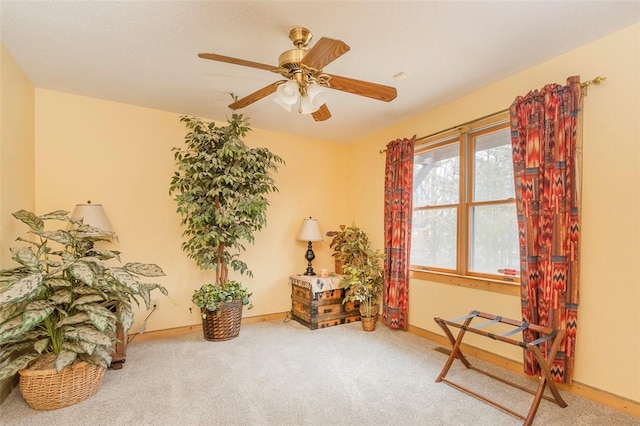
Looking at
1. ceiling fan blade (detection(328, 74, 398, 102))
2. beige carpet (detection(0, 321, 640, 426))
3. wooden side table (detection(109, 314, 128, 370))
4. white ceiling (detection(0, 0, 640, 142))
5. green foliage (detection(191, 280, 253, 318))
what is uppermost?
white ceiling (detection(0, 0, 640, 142))

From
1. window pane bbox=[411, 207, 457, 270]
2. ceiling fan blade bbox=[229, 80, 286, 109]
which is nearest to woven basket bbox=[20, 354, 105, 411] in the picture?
ceiling fan blade bbox=[229, 80, 286, 109]

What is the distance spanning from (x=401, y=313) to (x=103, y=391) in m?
2.78

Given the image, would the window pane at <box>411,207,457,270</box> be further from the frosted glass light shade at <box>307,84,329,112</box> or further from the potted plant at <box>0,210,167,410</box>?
the potted plant at <box>0,210,167,410</box>

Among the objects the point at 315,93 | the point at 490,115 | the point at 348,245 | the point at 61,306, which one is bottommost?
the point at 61,306

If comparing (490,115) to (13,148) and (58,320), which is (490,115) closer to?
(58,320)

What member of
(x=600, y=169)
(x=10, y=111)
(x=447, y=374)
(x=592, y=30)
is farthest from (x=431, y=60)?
(x=10, y=111)

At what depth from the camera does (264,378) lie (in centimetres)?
248

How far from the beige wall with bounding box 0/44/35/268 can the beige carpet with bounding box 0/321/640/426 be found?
1.19 meters

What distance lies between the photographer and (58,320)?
223cm

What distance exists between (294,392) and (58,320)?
67.7 inches

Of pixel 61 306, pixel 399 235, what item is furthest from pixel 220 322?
pixel 399 235

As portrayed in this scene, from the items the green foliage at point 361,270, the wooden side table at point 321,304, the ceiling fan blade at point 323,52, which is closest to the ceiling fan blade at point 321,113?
the ceiling fan blade at point 323,52

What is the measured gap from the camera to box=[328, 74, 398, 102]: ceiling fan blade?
1974 millimetres

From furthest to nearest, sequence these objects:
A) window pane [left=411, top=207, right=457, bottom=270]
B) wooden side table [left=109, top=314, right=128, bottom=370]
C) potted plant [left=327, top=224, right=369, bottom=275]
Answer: potted plant [left=327, top=224, right=369, bottom=275]
window pane [left=411, top=207, right=457, bottom=270]
wooden side table [left=109, top=314, right=128, bottom=370]
